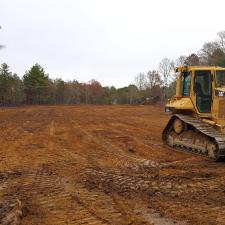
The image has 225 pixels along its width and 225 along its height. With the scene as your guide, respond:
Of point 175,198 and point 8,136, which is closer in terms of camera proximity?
point 175,198

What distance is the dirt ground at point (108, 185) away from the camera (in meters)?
5.54

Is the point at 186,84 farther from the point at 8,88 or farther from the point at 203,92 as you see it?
the point at 8,88

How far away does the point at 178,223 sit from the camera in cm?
525

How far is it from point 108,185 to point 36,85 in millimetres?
55334

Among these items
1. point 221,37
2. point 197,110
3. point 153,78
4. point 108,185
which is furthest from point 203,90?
point 153,78

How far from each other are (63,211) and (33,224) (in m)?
0.63

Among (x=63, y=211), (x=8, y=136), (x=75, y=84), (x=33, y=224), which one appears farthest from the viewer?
(x=75, y=84)

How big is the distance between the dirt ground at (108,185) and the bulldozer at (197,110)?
53 centimetres

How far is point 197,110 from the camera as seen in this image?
12094mm

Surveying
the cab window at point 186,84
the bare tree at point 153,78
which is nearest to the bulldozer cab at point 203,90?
the cab window at point 186,84

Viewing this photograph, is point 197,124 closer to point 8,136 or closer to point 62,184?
point 62,184

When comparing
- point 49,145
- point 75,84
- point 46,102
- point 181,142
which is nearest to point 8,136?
point 49,145

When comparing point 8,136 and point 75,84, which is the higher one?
point 75,84

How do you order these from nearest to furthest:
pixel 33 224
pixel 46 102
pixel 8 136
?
pixel 33 224, pixel 8 136, pixel 46 102
